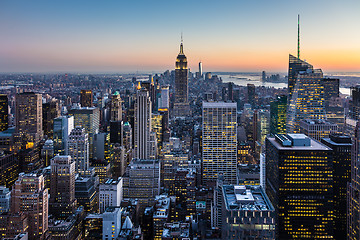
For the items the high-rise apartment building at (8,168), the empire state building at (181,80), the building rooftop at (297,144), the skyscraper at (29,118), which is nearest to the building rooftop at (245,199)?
the building rooftop at (297,144)

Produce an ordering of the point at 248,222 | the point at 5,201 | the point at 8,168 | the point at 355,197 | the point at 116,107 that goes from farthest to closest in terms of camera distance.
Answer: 1. the point at 116,107
2. the point at 8,168
3. the point at 5,201
4. the point at 355,197
5. the point at 248,222

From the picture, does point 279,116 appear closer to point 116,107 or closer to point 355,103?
point 355,103

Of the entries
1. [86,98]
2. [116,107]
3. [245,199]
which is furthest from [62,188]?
[86,98]

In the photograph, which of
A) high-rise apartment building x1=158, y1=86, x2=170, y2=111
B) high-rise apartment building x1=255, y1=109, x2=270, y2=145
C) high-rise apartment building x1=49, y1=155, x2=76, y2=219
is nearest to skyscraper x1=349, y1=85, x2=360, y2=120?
high-rise apartment building x1=255, y1=109, x2=270, y2=145

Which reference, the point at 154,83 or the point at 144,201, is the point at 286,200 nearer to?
the point at 144,201

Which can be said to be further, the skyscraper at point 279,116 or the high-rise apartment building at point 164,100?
the high-rise apartment building at point 164,100

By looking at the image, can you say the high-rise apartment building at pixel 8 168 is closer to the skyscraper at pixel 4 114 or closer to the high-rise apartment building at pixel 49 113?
the skyscraper at pixel 4 114

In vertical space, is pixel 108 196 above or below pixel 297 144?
below
